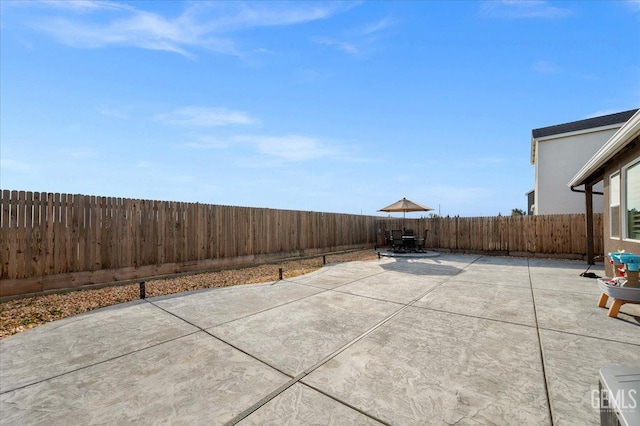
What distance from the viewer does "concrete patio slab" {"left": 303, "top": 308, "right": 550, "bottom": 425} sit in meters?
1.70

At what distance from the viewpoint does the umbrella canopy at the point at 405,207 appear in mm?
10930

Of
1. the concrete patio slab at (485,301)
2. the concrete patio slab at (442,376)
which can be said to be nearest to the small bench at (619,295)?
the concrete patio slab at (485,301)

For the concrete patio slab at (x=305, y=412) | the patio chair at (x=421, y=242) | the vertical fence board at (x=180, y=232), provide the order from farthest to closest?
the patio chair at (x=421, y=242)
the vertical fence board at (x=180, y=232)
the concrete patio slab at (x=305, y=412)

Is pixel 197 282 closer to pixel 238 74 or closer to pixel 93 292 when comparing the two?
pixel 93 292

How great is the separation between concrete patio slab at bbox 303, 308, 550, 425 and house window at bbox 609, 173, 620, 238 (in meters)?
4.57

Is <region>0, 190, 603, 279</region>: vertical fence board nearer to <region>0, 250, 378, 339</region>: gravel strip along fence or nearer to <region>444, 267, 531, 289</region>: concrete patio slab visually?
<region>0, 250, 378, 339</region>: gravel strip along fence

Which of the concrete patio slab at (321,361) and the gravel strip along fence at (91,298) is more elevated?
the concrete patio slab at (321,361)

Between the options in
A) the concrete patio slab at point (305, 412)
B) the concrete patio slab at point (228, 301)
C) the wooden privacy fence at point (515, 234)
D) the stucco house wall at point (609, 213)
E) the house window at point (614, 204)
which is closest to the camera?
the concrete patio slab at point (305, 412)

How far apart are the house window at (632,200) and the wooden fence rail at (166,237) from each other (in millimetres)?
5590

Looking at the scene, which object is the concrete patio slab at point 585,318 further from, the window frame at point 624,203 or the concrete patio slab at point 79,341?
the concrete patio slab at point 79,341

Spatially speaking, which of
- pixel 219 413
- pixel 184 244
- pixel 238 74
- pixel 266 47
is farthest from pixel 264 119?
pixel 219 413

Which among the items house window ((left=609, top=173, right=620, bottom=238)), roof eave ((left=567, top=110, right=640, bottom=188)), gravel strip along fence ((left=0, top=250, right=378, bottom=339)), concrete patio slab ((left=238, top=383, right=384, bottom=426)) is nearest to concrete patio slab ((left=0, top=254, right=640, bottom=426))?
concrete patio slab ((left=238, top=383, right=384, bottom=426))

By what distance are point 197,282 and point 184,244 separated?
143 cm

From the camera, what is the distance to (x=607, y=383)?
117 cm
